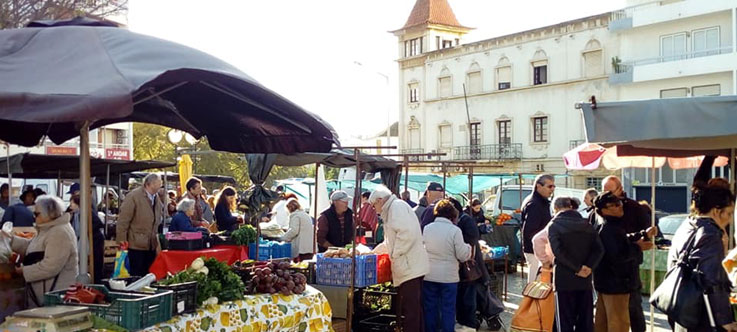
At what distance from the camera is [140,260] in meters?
9.00

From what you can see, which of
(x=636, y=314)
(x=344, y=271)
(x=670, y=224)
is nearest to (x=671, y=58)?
(x=670, y=224)

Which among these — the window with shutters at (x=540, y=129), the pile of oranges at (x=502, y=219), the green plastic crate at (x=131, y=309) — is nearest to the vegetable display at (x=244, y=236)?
the green plastic crate at (x=131, y=309)

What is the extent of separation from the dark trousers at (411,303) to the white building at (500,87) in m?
32.6

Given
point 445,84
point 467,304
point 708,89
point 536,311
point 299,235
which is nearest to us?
point 536,311

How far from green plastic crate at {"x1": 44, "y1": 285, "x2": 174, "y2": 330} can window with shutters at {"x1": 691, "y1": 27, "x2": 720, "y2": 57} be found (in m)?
34.7

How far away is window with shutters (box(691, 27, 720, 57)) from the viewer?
112 ft

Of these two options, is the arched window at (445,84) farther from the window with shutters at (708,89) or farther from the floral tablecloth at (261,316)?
the floral tablecloth at (261,316)

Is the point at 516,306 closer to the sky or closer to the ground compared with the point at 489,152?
closer to the ground

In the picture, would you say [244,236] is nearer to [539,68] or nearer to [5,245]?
[5,245]

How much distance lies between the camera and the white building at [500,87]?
4031 centimetres

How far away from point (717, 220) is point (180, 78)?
3.93 m

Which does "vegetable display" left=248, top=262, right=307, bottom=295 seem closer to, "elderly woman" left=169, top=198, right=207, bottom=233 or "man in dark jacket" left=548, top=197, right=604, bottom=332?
"man in dark jacket" left=548, top=197, right=604, bottom=332

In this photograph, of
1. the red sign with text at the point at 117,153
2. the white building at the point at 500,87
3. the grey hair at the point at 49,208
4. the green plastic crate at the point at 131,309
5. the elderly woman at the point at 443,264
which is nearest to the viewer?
the green plastic crate at the point at 131,309

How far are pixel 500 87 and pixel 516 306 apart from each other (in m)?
34.9
